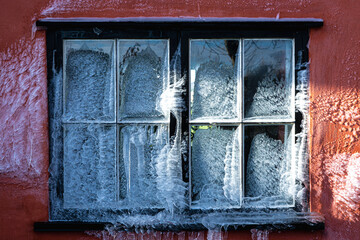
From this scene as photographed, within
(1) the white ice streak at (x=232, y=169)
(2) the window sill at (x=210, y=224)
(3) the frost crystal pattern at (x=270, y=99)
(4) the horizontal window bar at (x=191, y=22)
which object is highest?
(4) the horizontal window bar at (x=191, y=22)

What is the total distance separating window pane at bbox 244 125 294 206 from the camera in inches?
77.2

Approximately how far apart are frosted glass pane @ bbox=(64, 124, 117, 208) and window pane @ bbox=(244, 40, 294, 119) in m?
0.98

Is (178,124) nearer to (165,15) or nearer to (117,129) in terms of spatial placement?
(117,129)

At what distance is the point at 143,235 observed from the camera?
1.90 meters

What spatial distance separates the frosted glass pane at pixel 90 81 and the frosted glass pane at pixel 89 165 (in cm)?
10

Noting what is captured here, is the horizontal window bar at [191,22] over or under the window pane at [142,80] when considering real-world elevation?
over

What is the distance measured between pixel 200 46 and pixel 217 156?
0.76m

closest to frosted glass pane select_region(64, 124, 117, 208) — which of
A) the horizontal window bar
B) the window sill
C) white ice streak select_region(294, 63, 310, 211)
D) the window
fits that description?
the window

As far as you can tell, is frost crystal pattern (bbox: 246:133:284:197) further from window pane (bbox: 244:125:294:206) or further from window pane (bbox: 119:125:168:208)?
window pane (bbox: 119:125:168:208)

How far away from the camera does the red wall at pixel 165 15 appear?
73.3 inches

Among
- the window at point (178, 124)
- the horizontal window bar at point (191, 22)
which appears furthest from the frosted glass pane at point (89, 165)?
the horizontal window bar at point (191, 22)

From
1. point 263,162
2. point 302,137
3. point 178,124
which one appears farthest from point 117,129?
point 302,137

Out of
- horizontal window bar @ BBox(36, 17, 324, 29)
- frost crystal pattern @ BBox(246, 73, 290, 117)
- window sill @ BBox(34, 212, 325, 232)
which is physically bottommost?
window sill @ BBox(34, 212, 325, 232)

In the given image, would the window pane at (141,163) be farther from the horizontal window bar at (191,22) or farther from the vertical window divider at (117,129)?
the horizontal window bar at (191,22)
